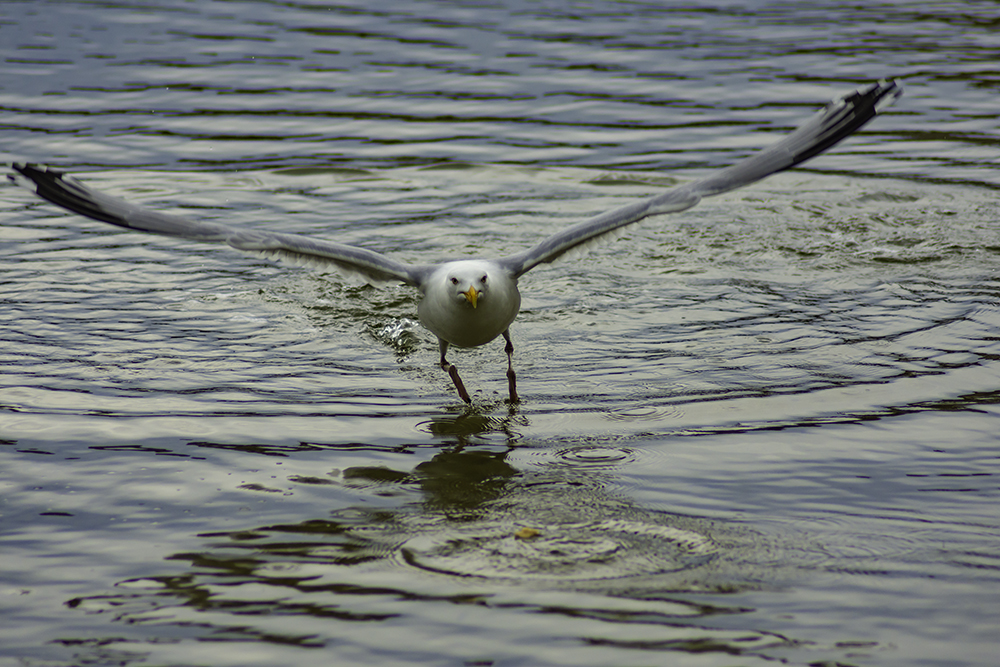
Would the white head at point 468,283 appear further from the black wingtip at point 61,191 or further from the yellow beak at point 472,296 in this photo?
the black wingtip at point 61,191

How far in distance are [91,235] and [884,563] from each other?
8141 millimetres

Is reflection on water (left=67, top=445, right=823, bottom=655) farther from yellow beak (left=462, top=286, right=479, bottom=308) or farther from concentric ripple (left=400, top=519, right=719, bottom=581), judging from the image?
yellow beak (left=462, top=286, right=479, bottom=308)

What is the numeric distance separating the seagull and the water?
1.89ft

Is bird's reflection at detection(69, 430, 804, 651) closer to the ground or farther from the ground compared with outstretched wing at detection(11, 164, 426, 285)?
closer to the ground

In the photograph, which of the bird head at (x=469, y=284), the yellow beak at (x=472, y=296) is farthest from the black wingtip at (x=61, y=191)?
the yellow beak at (x=472, y=296)

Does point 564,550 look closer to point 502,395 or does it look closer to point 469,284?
point 469,284

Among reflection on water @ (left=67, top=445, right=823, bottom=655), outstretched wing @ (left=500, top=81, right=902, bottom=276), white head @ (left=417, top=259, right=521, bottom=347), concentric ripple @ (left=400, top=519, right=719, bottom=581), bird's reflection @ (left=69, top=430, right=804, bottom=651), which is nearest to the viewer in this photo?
reflection on water @ (left=67, top=445, right=823, bottom=655)

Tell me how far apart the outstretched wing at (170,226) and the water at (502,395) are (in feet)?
2.80

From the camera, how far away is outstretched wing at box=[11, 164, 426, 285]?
633 cm

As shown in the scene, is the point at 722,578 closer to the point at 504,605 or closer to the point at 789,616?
the point at 789,616

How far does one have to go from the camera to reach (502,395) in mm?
6758

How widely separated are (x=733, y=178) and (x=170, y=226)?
144 inches

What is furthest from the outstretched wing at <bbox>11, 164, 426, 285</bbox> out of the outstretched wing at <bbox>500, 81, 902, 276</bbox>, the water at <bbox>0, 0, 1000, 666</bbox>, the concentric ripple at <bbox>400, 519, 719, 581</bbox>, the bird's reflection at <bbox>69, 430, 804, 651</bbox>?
the concentric ripple at <bbox>400, 519, 719, 581</bbox>

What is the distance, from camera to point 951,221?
9656 mm
